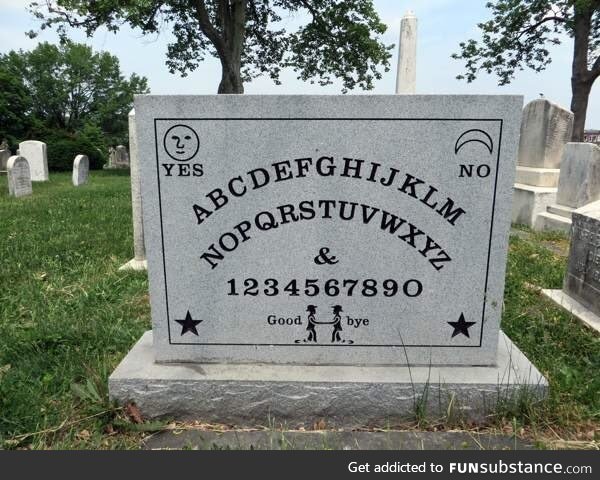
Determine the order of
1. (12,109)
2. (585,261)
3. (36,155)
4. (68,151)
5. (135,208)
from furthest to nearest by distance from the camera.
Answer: (12,109)
(68,151)
(36,155)
(135,208)
(585,261)

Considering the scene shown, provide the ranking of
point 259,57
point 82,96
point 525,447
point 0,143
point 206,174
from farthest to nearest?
point 82,96
point 0,143
point 259,57
point 206,174
point 525,447

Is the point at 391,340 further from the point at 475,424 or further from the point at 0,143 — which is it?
the point at 0,143

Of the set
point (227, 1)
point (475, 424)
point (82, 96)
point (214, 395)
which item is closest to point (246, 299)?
point (214, 395)

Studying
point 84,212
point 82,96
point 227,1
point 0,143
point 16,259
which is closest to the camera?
point 16,259

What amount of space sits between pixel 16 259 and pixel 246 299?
392 cm

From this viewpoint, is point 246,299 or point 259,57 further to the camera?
point 259,57

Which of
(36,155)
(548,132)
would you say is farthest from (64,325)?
(36,155)

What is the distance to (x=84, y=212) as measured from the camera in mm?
8336

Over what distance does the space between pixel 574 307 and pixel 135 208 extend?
13.2 ft

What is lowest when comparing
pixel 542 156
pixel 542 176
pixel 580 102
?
pixel 542 176

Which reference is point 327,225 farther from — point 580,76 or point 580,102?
point 580,76

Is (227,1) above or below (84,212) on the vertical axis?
above

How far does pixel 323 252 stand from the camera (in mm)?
2289

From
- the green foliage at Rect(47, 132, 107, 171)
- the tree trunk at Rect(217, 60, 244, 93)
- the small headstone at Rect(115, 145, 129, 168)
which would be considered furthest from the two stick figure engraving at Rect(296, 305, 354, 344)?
the small headstone at Rect(115, 145, 129, 168)
